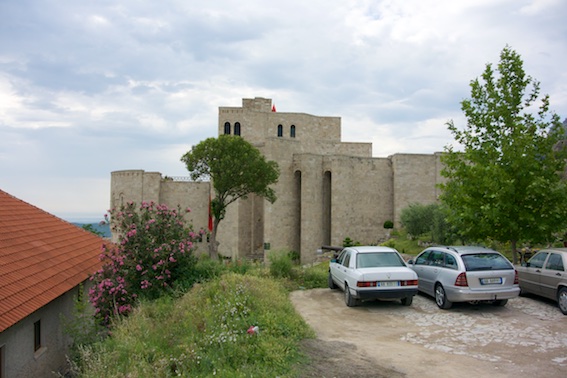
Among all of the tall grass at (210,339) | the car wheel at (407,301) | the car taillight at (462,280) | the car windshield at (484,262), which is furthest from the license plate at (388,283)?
the tall grass at (210,339)

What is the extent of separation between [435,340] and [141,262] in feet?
24.5

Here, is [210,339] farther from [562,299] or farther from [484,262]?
[562,299]

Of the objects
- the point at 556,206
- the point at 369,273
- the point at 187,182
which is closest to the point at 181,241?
the point at 369,273

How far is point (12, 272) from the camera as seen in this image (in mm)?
9750

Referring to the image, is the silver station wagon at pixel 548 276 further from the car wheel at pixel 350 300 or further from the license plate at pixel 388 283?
the car wheel at pixel 350 300

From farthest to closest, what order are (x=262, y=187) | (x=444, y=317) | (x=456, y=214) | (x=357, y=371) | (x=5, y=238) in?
1. (x=262, y=187)
2. (x=456, y=214)
3. (x=5, y=238)
4. (x=444, y=317)
5. (x=357, y=371)

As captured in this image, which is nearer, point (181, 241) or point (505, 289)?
point (505, 289)

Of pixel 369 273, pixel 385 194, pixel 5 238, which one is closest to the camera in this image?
pixel 369 273

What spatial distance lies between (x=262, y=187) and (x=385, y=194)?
12.3 meters

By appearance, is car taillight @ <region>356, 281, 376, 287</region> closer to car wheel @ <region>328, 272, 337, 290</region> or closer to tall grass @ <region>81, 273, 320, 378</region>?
tall grass @ <region>81, 273, 320, 378</region>

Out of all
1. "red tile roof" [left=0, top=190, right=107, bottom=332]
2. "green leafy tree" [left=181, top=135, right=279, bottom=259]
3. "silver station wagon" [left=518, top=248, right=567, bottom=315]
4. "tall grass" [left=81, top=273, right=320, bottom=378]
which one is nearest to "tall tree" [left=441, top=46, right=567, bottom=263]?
"silver station wagon" [left=518, top=248, right=567, bottom=315]

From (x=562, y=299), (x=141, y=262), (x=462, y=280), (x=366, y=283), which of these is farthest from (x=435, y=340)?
(x=141, y=262)

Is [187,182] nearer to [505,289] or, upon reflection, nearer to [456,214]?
[456,214]

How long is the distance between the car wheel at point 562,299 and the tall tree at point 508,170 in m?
→ 2.38
